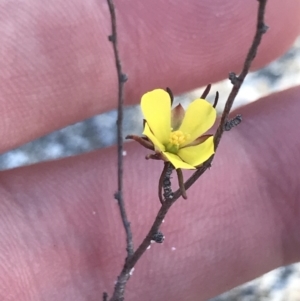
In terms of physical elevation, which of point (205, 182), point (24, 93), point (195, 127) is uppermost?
point (24, 93)

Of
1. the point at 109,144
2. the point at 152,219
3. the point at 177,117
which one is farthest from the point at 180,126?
the point at 109,144

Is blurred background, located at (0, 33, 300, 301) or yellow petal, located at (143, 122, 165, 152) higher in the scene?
blurred background, located at (0, 33, 300, 301)

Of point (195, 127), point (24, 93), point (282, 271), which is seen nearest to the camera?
point (195, 127)

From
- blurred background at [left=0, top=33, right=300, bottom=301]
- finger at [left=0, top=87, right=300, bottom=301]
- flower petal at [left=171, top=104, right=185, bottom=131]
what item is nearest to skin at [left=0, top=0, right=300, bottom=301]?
finger at [left=0, top=87, right=300, bottom=301]

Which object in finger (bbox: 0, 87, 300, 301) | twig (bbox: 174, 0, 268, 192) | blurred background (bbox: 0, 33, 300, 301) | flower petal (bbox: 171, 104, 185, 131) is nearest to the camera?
twig (bbox: 174, 0, 268, 192)

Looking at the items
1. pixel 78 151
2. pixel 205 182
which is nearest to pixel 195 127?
pixel 205 182

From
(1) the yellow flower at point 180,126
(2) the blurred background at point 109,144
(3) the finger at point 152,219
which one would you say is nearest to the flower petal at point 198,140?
(1) the yellow flower at point 180,126

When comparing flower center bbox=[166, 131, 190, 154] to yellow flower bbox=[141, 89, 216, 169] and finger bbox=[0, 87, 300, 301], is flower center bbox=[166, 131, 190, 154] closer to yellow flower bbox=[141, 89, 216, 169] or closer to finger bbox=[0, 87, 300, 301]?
yellow flower bbox=[141, 89, 216, 169]

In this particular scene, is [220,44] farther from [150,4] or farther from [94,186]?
[94,186]
